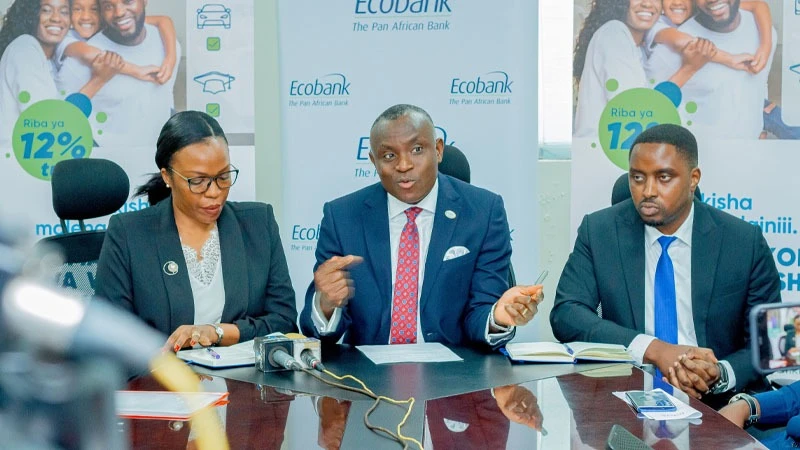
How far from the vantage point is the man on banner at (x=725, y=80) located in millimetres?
4191

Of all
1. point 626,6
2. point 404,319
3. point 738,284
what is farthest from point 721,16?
point 404,319

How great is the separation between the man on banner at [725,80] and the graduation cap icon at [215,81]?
2.23m

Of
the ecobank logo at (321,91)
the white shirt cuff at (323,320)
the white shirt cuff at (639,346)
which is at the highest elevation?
the ecobank logo at (321,91)

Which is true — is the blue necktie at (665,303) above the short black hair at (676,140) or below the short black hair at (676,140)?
below

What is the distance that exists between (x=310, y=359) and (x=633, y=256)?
4.42 ft

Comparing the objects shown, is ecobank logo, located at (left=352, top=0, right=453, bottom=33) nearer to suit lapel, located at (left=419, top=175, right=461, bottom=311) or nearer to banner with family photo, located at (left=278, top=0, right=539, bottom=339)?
banner with family photo, located at (left=278, top=0, right=539, bottom=339)

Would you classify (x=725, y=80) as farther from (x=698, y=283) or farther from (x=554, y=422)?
(x=554, y=422)

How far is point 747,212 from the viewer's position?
4.23 m

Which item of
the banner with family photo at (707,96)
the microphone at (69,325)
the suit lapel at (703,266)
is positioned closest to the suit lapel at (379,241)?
the suit lapel at (703,266)

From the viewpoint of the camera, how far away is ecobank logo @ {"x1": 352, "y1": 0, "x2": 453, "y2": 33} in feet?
14.1

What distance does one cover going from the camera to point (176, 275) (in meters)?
2.87

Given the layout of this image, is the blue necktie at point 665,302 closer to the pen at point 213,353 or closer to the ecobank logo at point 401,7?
the pen at point 213,353

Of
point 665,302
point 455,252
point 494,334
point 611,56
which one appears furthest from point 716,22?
point 494,334

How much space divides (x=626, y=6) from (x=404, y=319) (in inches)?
87.3
